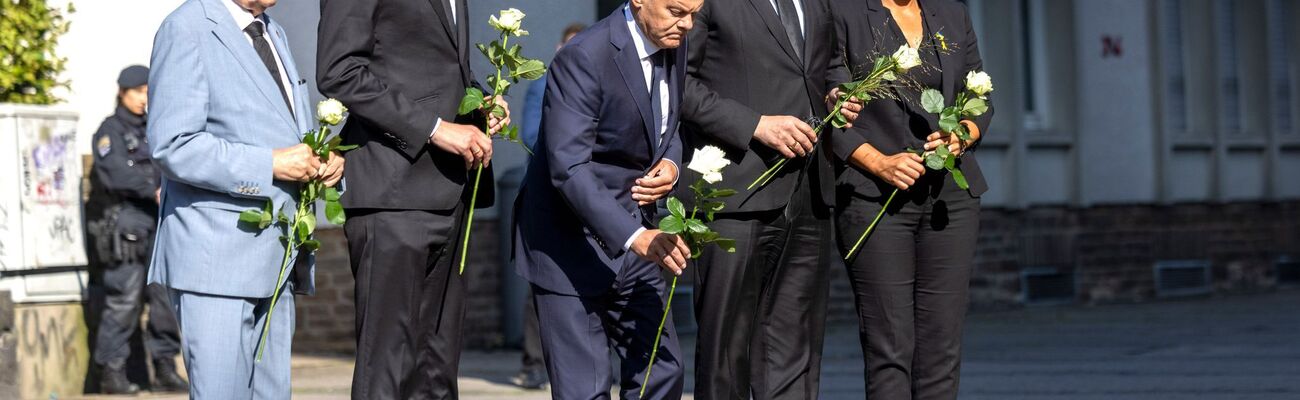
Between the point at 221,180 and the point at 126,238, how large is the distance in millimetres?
5432

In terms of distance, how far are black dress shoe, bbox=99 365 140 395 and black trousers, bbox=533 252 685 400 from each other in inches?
208

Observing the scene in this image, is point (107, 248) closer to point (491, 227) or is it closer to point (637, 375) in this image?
point (491, 227)

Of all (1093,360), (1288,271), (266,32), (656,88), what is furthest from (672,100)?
(1288,271)

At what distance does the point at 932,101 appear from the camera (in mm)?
6461

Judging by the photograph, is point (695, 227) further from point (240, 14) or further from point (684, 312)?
point (684, 312)

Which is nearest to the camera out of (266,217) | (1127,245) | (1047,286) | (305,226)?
(266,217)

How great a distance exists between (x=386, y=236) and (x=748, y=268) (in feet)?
3.95

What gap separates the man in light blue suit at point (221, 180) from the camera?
16.8 ft

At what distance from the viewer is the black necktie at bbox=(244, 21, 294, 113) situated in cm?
536

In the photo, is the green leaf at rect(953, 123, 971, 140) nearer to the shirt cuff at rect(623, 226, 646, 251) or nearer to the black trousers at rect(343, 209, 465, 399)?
the shirt cuff at rect(623, 226, 646, 251)

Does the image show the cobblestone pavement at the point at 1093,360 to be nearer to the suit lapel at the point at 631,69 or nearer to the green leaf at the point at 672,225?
the suit lapel at the point at 631,69

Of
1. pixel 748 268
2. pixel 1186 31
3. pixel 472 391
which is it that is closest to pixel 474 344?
pixel 472 391

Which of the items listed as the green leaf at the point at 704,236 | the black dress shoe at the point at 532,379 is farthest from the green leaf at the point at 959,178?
the black dress shoe at the point at 532,379

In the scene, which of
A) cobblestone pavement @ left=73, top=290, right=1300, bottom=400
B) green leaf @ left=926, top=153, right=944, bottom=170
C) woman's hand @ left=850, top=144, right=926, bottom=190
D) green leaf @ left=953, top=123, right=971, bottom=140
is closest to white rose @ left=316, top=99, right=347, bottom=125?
woman's hand @ left=850, top=144, right=926, bottom=190
